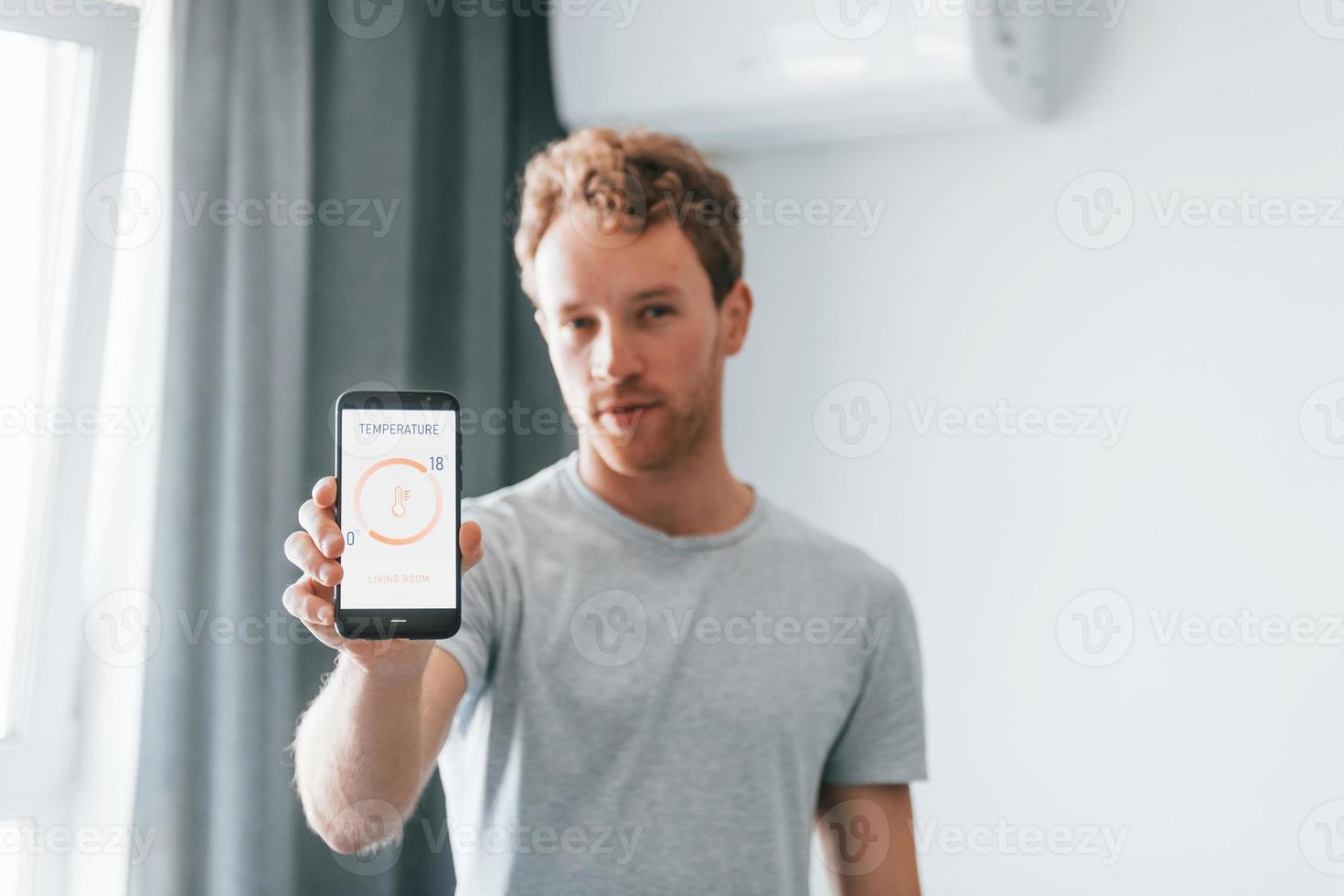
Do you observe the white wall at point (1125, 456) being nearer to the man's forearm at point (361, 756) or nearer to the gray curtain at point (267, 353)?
the gray curtain at point (267, 353)

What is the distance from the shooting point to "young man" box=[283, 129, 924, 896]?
108 cm

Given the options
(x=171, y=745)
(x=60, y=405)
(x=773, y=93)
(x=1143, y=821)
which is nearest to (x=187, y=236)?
(x=60, y=405)

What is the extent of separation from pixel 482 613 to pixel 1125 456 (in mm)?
1067

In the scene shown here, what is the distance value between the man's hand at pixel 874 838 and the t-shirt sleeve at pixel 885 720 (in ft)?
0.07

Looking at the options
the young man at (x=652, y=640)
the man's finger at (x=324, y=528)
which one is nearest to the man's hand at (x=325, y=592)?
the man's finger at (x=324, y=528)

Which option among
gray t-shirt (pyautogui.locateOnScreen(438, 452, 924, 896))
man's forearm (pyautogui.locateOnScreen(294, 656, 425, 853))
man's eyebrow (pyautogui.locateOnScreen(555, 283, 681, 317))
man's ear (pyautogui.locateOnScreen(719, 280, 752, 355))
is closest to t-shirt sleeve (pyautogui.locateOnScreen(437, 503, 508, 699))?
gray t-shirt (pyautogui.locateOnScreen(438, 452, 924, 896))

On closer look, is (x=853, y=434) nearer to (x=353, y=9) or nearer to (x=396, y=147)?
(x=396, y=147)

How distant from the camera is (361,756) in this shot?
909 mm

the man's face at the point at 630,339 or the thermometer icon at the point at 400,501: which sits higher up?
the man's face at the point at 630,339

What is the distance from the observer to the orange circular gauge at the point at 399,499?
861 millimetres

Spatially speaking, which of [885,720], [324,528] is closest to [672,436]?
[885,720]

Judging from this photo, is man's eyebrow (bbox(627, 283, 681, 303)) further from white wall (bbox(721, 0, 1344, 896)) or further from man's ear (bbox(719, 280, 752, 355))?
white wall (bbox(721, 0, 1344, 896))

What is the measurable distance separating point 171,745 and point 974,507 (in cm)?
116

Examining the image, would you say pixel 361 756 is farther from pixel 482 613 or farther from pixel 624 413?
pixel 624 413
